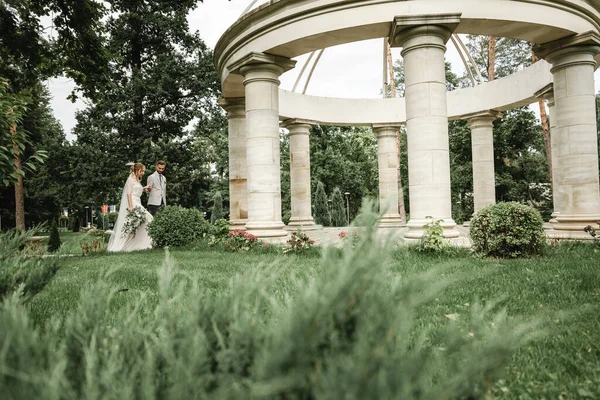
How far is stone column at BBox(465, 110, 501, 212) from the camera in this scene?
18.0 meters

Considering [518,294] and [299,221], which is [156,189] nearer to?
[299,221]

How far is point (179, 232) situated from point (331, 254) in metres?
12.0

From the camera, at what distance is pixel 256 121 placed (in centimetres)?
1220

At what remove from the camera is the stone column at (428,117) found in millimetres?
9922

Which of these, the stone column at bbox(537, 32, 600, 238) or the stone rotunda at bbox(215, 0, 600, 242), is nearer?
the stone rotunda at bbox(215, 0, 600, 242)

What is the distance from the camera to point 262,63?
12.2 m

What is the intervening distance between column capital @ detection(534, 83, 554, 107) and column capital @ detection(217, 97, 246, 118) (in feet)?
36.2

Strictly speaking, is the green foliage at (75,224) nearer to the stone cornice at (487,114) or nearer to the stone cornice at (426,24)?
the stone cornice at (487,114)

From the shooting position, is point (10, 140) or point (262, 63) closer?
point (10, 140)

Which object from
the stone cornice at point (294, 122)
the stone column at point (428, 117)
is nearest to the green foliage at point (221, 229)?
the stone column at point (428, 117)

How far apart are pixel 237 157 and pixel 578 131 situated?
36.4 feet

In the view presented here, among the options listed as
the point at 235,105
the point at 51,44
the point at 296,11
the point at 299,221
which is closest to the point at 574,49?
the point at 296,11

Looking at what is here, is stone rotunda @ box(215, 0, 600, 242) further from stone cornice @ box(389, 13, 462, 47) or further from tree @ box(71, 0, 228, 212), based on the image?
tree @ box(71, 0, 228, 212)

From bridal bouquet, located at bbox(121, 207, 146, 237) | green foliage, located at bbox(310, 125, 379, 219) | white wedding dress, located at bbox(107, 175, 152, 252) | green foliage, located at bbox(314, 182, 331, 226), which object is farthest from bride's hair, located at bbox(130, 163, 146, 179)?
green foliage, located at bbox(310, 125, 379, 219)
